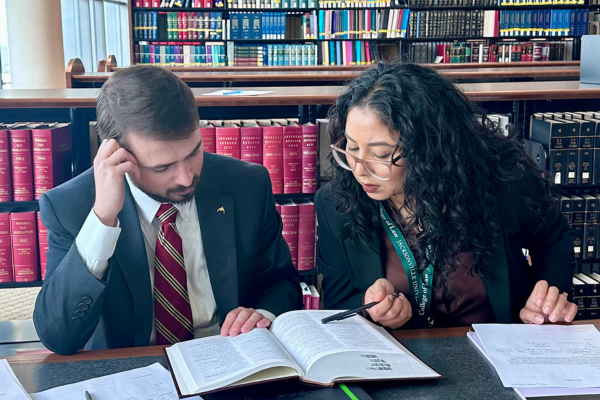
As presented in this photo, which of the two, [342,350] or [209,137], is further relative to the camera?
[209,137]

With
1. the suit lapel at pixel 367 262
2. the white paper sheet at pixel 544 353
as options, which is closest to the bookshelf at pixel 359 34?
the suit lapel at pixel 367 262

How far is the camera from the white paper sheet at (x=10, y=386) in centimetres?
100

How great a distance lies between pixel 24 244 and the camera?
6.98 ft

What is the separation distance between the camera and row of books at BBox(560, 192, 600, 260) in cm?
238

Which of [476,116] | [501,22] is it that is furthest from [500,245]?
[501,22]

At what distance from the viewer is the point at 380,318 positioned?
132 centimetres

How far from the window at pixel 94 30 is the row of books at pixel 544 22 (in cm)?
442

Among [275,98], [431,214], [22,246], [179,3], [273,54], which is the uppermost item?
[179,3]

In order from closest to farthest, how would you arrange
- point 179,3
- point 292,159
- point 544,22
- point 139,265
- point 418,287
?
point 139,265, point 418,287, point 292,159, point 179,3, point 544,22

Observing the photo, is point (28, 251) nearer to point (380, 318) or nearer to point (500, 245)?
point (380, 318)

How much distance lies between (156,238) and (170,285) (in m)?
0.11

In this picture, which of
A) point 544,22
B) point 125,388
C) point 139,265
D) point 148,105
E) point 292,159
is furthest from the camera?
point 544,22

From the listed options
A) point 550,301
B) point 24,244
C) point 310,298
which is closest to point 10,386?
point 550,301

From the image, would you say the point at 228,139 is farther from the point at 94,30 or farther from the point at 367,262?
the point at 94,30
